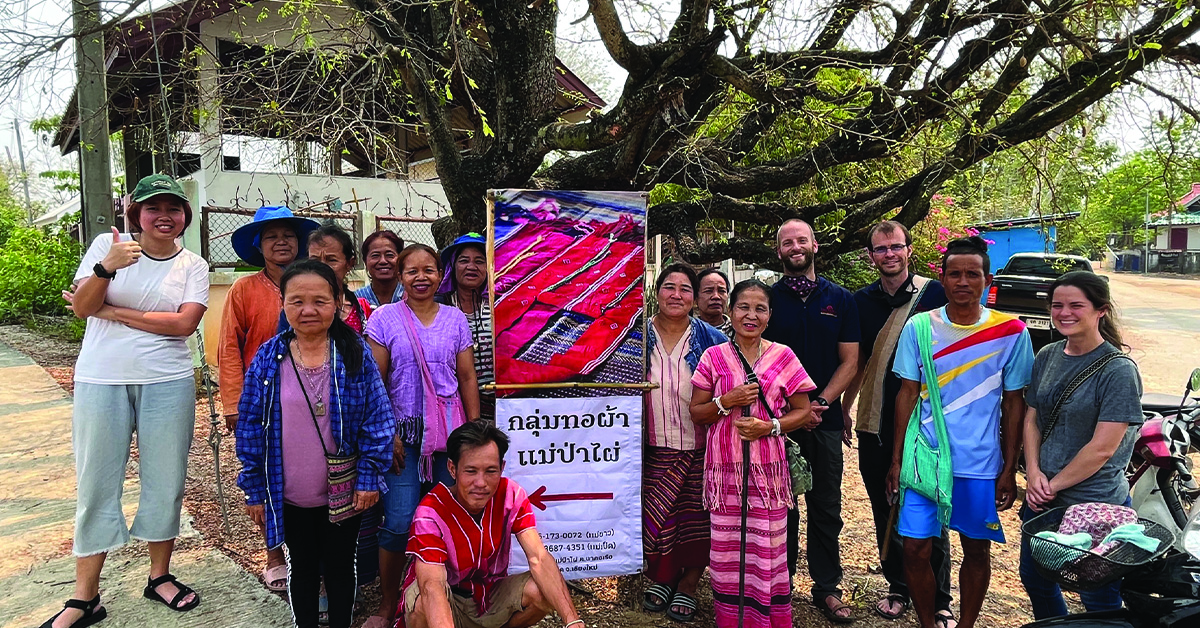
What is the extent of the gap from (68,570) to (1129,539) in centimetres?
487

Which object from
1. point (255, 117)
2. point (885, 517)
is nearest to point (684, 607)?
point (885, 517)

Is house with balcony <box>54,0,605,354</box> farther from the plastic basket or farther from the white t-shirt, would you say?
the plastic basket

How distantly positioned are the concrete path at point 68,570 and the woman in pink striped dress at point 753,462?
2066mm

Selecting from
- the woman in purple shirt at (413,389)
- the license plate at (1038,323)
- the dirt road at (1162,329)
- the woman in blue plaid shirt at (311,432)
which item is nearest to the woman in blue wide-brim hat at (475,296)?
the woman in purple shirt at (413,389)

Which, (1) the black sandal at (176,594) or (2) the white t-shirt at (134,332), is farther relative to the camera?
(1) the black sandal at (176,594)

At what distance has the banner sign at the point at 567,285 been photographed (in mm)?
3398

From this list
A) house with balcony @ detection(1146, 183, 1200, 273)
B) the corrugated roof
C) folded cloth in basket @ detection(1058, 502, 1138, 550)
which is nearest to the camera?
folded cloth in basket @ detection(1058, 502, 1138, 550)

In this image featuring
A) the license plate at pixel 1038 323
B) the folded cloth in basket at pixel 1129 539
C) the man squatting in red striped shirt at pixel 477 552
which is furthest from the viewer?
the license plate at pixel 1038 323

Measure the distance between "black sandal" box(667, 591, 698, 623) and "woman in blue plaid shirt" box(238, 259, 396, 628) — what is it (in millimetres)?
1513

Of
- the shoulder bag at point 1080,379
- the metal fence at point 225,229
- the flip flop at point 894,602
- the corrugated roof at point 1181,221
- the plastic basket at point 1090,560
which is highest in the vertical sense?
the corrugated roof at point 1181,221

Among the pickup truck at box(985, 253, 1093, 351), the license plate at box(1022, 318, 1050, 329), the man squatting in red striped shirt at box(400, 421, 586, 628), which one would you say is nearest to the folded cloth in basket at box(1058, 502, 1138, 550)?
the man squatting in red striped shirt at box(400, 421, 586, 628)

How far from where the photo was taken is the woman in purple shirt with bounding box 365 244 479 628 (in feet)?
10.3

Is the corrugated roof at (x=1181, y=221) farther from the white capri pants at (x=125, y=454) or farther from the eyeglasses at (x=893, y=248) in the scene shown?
the white capri pants at (x=125, y=454)

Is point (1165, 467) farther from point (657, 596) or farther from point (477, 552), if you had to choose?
point (477, 552)
